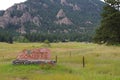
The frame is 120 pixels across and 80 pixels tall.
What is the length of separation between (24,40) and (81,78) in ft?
475

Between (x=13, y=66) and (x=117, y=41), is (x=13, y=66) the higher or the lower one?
the lower one

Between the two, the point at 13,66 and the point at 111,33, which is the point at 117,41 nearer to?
the point at 111,33

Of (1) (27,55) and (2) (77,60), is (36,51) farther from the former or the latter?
(2) (77,60)

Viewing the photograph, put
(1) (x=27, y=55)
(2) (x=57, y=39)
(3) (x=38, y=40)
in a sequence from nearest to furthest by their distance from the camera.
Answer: (1) (x=27, y=55) < (3) (x=38, y=40) < (2) (x=57, y=39)

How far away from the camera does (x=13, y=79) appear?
67.4 feet

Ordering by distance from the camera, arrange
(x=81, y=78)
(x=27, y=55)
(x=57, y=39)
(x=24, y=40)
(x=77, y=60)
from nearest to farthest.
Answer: (x=81, y=78), (x=27, y=55), (x=77, y=60), (x=24, y=40), (x=57, y=39)

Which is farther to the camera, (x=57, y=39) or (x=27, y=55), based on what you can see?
(x=57, y=39)

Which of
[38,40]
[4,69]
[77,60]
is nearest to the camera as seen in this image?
[4,69]

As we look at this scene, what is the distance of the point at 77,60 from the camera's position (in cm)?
3697

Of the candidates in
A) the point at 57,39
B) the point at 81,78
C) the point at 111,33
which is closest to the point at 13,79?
the point at 81,78

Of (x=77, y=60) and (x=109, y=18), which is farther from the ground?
(x=109, y=18)

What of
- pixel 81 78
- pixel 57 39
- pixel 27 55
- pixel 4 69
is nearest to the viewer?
pixel 81 78

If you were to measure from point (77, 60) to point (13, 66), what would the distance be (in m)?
11.5

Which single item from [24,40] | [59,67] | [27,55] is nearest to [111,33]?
[59,67]
